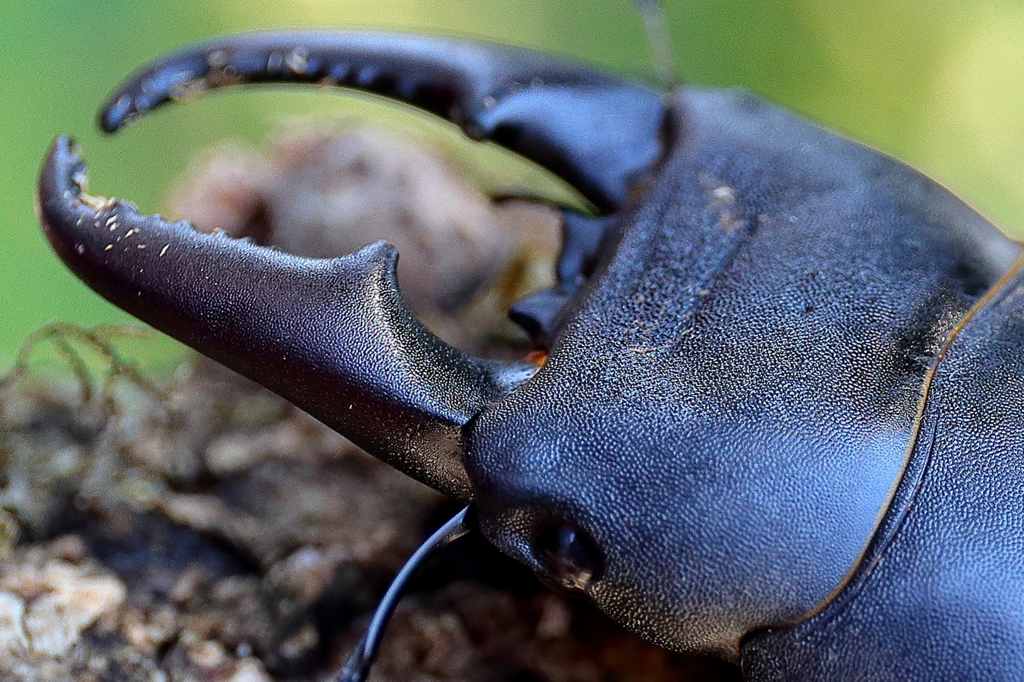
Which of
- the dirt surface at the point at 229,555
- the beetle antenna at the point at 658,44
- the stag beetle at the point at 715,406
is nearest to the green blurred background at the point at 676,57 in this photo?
the beetle antenna at the point at 658,44

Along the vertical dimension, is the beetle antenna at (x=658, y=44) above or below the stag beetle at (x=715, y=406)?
above

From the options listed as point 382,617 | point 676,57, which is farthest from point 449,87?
point 676,57

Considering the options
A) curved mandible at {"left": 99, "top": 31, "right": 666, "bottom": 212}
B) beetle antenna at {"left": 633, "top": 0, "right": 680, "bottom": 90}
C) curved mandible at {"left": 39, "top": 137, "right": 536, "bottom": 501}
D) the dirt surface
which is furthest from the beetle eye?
beetle antenna at {"left": 633, "top": 0, "right": 680, "bottom": 90}

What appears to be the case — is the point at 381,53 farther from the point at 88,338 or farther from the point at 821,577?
the point at 821,577

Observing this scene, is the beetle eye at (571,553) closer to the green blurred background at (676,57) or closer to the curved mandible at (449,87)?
the curved mandible at (449,87)

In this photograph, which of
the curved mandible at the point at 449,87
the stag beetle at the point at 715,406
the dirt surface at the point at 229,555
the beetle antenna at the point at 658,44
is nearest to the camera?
the stag beetle at the point at 715,406

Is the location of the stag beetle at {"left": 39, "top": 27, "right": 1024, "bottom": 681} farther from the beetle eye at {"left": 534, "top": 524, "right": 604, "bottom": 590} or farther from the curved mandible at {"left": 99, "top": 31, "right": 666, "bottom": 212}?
the curved mandible at {"left": 99, "top": 31, "right": 666, "bottom": 212}
